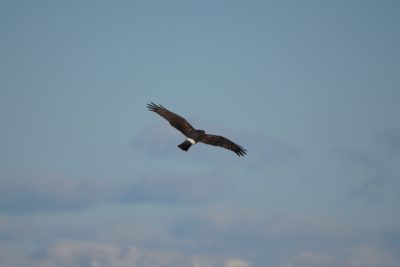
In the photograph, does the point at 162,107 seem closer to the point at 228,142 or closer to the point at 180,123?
the point at 180,123

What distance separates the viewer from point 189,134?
1507 inches

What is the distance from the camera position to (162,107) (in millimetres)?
38562

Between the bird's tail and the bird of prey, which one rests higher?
the bird of prey

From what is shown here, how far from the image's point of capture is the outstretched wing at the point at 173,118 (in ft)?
126

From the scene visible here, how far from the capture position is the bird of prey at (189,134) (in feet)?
125

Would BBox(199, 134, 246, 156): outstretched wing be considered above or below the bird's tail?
above

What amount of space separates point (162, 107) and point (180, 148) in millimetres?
2524

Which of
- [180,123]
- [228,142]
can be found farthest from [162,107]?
[228,142]

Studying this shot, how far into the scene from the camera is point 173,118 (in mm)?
38625

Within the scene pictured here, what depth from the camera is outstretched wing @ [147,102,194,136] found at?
3831 cm

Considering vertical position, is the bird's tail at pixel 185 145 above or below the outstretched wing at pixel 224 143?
below

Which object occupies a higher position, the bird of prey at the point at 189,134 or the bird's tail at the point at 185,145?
the bird of prey at the point at 189,134

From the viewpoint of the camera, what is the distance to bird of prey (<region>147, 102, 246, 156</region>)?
38.1 metres

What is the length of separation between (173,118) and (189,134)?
42.0 inches
